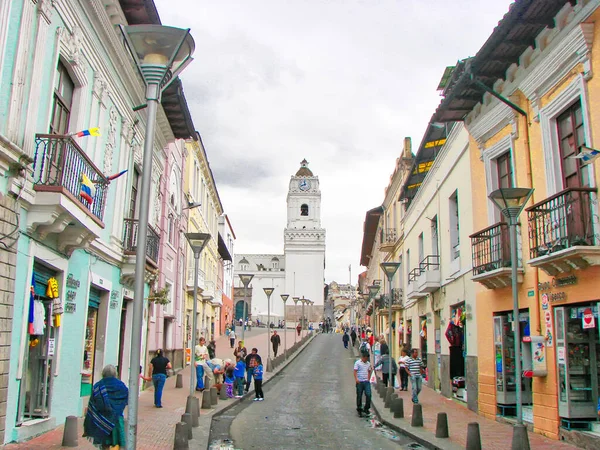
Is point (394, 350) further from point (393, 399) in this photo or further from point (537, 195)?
point (537, 195)

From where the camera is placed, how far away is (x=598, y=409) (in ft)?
31.3

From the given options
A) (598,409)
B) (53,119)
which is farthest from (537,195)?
(53,119)

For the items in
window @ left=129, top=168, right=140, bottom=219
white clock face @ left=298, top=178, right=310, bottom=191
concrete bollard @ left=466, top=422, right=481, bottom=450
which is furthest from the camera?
white clock face @ left=298, top=178, right=310, bottom=191

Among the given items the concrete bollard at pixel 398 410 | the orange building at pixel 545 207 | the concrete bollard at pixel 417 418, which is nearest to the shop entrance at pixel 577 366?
the orange building at pixel 545 207

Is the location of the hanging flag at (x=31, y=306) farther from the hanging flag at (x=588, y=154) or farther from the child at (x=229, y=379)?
the child at (x=229, y=379)

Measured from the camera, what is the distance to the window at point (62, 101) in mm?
10613

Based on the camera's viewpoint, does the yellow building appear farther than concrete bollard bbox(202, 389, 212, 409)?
Yes

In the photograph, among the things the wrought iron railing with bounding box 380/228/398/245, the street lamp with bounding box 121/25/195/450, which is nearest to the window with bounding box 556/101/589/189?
the street lamp with bounding box 121/25/195/450

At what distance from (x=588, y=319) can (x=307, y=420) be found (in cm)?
699

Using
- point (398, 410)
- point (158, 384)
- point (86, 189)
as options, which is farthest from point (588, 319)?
point (158, 384)

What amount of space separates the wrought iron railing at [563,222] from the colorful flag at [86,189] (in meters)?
7.71

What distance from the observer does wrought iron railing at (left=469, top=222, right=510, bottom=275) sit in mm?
12297

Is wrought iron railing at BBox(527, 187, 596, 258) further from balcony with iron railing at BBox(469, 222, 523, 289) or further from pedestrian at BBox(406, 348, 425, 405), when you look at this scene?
pedestrian at BBox(406, 348, 425, 405)

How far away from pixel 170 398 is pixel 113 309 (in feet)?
12.2
